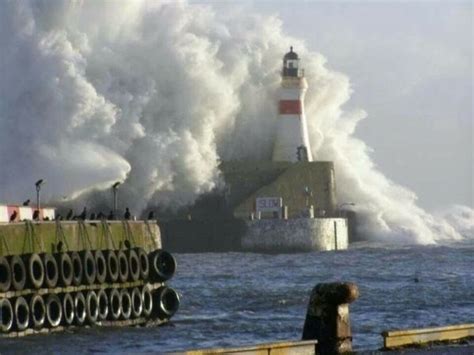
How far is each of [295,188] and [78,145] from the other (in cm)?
1604

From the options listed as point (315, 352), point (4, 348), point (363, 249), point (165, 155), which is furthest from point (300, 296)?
point (363, 249)

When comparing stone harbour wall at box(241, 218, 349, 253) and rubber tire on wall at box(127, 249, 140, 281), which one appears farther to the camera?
stone harbour wall at box(241, 218, 349, 253)

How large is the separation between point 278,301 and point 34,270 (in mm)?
12677

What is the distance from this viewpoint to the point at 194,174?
8619 centimetres

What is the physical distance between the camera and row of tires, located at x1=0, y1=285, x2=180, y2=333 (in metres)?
30.1

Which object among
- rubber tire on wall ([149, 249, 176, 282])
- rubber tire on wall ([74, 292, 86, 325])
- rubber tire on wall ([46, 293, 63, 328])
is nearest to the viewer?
rubber tire on wall ([46, 293, 63, 328])

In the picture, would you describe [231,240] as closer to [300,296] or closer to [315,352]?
[300,296]

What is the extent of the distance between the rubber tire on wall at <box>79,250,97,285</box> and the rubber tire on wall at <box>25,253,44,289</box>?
1.75 metres

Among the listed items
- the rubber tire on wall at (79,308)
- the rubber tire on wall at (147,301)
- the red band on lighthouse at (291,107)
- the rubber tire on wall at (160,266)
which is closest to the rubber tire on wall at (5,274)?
the rubber tire on wall at (79,308)

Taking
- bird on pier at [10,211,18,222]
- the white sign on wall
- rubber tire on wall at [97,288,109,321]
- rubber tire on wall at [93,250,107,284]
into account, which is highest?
the white sign on wall

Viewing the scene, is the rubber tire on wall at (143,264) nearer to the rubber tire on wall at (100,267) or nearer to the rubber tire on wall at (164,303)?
the rubber tire on wall at (164,303)

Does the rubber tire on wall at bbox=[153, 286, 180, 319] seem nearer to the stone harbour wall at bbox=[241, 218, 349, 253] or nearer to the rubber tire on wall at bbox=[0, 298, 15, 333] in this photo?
the rubber tire on wall at bbox=[0, 298, 15, 333]

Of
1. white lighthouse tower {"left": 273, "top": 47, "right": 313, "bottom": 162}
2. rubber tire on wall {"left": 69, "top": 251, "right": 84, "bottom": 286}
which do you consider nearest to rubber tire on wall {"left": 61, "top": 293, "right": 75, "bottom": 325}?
rubber tire on wall {"left": 69, "top": 251, "right": 84, "bottom": 286}

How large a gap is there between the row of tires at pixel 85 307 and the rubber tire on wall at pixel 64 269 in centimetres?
23
